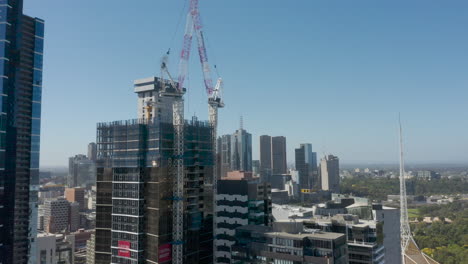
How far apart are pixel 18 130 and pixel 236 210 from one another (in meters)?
84.9

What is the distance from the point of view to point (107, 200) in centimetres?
11319

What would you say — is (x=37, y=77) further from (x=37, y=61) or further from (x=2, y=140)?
(x=2, y=140)

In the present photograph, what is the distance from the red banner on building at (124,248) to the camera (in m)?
105

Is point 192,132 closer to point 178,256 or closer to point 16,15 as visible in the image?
point 178,256

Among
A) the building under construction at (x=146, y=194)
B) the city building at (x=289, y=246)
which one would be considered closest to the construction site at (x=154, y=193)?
the building under construction at (x=146, y=194)

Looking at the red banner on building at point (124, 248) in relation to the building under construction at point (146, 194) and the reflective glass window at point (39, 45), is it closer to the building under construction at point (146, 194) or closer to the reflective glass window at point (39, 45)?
the building under construction at point (146, 194)

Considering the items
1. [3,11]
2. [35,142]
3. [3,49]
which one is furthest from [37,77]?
[3,11]

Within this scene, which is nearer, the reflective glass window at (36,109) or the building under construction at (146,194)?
the building under construction at (146,194)

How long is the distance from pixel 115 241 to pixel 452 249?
147 metres

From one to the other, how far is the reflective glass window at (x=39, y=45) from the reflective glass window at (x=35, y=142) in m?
33.6

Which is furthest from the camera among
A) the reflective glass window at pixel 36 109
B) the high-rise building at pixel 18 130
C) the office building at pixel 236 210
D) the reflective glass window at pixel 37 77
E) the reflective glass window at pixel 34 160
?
the reflective glass window at pixel 37 77

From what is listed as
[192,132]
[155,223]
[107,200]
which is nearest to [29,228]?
[107,200]

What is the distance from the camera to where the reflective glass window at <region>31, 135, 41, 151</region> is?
145m

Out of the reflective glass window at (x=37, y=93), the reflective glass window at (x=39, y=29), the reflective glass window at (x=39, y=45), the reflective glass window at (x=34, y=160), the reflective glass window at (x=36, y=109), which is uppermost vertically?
the reflective glass window at (x=39, y=29)
